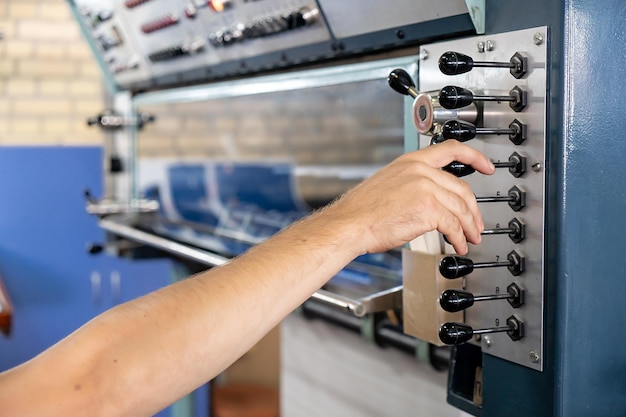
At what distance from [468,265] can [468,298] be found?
1.8 inches

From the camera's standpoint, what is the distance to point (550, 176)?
3.39 feet

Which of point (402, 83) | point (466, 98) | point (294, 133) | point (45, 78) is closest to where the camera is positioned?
→ point (466, 98)

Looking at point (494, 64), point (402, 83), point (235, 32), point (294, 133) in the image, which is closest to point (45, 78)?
point (294, 133)

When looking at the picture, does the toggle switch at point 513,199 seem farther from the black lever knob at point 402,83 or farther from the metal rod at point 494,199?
the black lever knob at point 402,83

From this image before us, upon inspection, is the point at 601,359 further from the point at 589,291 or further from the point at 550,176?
the point at 550,176

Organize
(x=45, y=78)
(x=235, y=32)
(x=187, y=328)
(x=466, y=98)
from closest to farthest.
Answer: (x=187, y=328)
(x=466, y=98)
(x=235, y=32)
(x=45, y=78)

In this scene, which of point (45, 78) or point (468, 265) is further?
point (45, 78)

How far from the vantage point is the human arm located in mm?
875

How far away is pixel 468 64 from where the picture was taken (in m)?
1.04

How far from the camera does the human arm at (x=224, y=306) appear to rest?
Answer: 0.87m

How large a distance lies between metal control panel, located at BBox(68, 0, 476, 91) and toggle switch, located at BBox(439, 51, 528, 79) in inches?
5.3

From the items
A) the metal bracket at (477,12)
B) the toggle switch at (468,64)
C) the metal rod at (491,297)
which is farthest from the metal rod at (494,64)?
the metal rod at (491,297)

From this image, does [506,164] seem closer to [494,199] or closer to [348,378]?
[494,199]

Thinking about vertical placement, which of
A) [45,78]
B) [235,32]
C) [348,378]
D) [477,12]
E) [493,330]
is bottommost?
[348,378]
